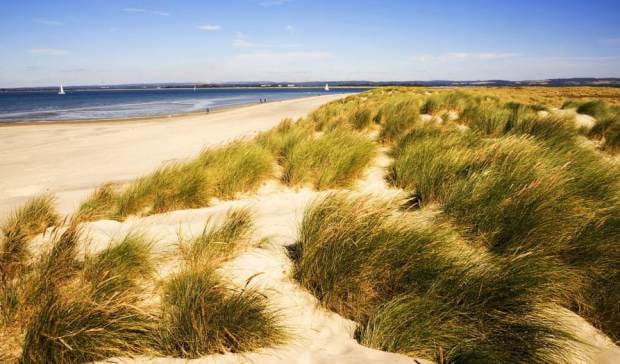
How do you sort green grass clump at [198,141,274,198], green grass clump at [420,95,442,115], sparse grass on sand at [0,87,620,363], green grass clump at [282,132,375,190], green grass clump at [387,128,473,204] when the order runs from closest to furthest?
1. sparse grass on sand at [0,87,620,363]
2. green grass clump at [387,128,473,204]
3. green grass clump at [198,141,274,198]
4. green grass clump at [282,132,375,190]
5. green grass clump at [420,95,442,115]

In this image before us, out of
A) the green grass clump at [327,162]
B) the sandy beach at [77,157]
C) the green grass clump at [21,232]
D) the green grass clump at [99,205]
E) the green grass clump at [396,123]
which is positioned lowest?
the sandy beach at [77,157]

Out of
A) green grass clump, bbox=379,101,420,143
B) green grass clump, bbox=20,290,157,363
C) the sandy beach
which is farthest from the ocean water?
green grass clump, bbox=20,290,157,363

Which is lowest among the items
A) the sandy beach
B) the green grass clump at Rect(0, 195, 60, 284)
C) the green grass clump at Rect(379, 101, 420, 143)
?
the sandy beach

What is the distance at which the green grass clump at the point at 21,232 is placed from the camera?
8.00 feet

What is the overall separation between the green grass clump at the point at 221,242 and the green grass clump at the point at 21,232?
1.12 metres

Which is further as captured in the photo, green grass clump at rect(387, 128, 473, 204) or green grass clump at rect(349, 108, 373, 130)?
green grass clump at rect(349, 108, 373, 130)

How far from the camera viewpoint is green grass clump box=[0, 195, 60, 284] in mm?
2438

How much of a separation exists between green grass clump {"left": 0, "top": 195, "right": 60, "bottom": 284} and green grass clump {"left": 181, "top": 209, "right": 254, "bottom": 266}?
112 cm

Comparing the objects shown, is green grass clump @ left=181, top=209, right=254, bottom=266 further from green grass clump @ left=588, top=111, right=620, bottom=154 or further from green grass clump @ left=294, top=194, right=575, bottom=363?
green grass clump @ left=588, top=111, right=620, bottom=154

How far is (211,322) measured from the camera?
1811 mm

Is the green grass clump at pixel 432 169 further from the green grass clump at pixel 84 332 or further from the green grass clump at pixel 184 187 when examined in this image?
the green grass clump at pixel 84 332

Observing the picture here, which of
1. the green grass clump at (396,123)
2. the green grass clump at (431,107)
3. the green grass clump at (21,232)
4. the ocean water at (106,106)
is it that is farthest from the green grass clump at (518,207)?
the ocean water at (106,106)

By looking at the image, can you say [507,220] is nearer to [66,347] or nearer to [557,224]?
[557,224]

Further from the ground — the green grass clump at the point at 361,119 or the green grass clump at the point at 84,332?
the green grass clump at the point at 361,119
